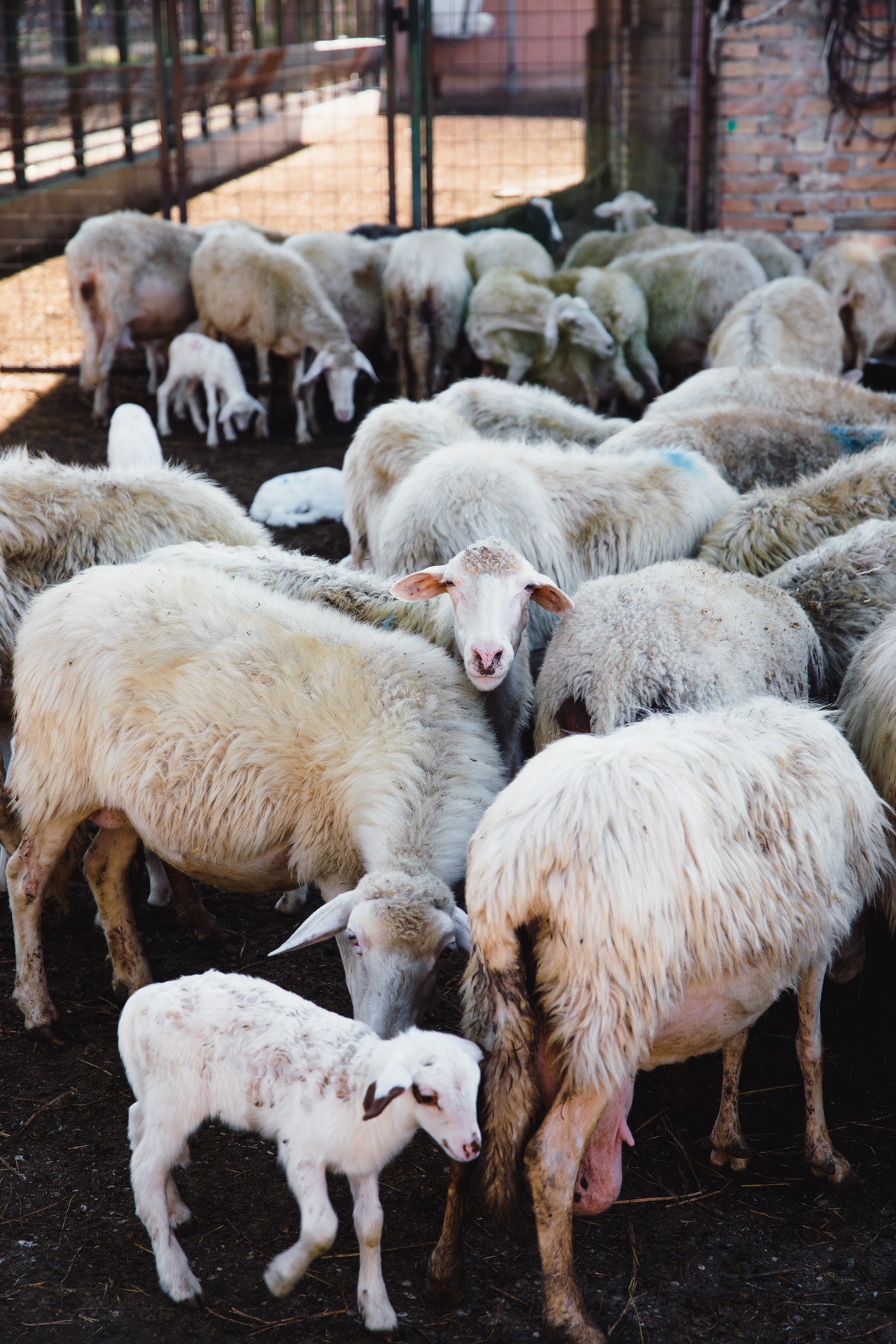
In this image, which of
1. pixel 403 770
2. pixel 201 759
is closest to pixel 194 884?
pixel 201 759

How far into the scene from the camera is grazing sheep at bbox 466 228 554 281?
8.77 meters

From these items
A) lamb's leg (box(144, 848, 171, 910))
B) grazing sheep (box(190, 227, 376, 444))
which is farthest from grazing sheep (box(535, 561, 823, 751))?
grazing sheep (box(190, 227, 376, 444))

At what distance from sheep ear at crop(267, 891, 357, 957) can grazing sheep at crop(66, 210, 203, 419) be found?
686 centimetres

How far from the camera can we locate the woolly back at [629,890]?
2227 mm

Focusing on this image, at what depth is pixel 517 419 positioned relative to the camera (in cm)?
511

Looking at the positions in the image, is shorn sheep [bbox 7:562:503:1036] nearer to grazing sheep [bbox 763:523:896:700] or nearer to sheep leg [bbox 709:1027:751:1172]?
sheep leg [bbox 709:1027:751:1172]

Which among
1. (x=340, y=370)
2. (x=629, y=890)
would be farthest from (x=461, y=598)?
(x=340, y=370)

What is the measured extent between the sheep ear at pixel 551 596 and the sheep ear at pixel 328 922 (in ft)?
3.55

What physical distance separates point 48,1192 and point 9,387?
8.38 m

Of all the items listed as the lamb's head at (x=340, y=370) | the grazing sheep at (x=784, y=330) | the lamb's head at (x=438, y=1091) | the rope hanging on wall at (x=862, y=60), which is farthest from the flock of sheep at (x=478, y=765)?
the rope hanging on wall at (x=862, y=60)

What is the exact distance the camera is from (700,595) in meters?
3.25

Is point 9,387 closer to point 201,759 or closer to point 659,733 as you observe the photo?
point 201,759

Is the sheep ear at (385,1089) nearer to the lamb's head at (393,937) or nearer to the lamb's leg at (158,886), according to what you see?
the lamb's head at (393,937)

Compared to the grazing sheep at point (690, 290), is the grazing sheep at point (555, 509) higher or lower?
lower
